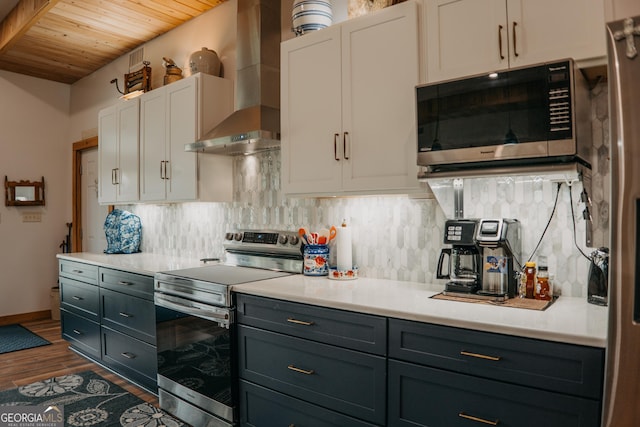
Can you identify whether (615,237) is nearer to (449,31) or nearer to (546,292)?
(546,292)

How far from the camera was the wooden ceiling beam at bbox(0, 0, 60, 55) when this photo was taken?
358 cm

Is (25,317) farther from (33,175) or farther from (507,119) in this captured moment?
(507,119)

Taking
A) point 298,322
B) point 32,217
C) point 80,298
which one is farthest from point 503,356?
point 32,217

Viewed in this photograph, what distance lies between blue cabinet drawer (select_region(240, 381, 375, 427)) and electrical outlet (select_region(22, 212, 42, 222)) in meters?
4.44

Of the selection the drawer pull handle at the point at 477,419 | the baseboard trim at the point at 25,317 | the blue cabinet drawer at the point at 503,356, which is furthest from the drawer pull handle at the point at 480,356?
the baseboard trim at the point at 25,317

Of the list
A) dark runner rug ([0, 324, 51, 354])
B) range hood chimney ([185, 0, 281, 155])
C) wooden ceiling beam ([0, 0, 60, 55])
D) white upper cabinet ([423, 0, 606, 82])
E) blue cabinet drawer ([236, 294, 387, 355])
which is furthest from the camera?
dark runner rug ([0, 324, 51, 354])

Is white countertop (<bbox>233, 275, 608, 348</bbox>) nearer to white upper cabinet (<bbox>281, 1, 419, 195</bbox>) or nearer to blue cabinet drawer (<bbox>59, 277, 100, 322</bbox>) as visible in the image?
white upper cabinet (<bbox>281, 1, 419, 195</bbox>)

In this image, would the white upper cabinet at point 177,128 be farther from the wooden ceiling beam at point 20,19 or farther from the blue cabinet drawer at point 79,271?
the wooden ceiling beam at point 20,19

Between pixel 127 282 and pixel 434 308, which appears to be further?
pixel 127 282

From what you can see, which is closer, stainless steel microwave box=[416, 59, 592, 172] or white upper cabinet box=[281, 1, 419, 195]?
stainless steel microwave box=[416, 59, 592, 172]

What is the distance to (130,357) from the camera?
3234 mm

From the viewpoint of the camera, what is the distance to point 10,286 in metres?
5.25

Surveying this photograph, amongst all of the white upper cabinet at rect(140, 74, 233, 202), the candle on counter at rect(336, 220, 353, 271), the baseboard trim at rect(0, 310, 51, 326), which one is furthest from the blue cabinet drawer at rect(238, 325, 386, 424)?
the baseboard trim at rect(0, 310, 51, 326)

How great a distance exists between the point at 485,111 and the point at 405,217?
0.85 m
